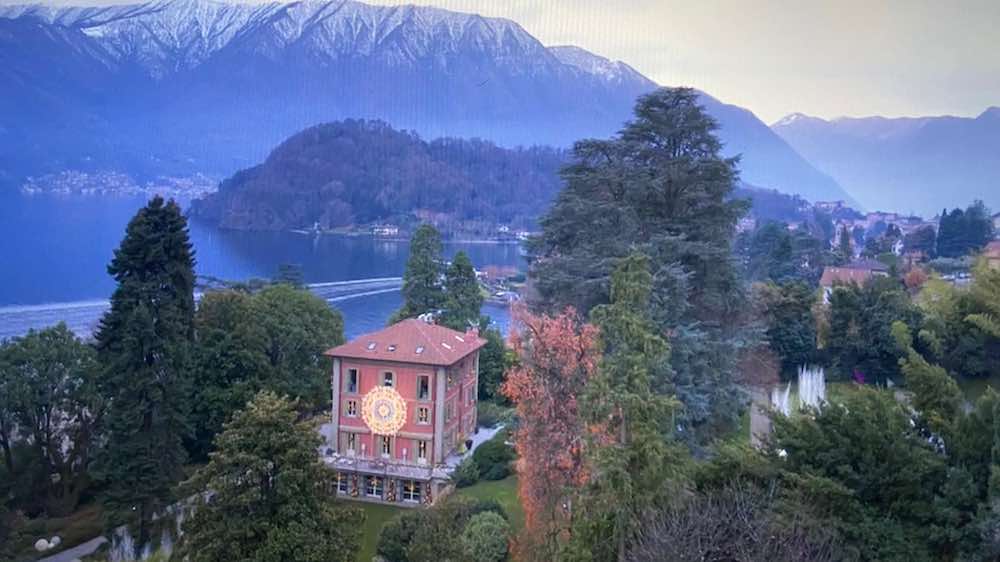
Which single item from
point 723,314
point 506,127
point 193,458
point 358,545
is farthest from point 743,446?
point 506,127

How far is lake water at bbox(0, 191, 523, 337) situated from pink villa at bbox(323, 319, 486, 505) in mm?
14390

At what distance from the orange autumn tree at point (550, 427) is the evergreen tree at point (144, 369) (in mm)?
5900

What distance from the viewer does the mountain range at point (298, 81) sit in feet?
260

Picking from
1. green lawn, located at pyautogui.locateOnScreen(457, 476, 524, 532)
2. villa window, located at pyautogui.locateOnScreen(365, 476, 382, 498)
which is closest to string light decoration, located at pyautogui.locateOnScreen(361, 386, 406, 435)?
villa window, located at pyautogui.locateOnScreen(365, 476, 382, 498)

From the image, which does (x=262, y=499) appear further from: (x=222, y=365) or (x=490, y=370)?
(x=490, y=370)

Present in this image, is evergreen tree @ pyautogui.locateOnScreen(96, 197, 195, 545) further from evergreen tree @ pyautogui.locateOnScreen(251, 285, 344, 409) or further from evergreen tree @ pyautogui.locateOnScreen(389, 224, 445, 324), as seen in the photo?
evergreen tree @ pyautogui.locateOnScreen(389, 224, 445, 324)

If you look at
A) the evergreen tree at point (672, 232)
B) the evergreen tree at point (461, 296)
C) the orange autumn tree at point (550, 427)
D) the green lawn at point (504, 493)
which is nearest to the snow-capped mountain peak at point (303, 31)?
the evergreen tree at point (461, 296)

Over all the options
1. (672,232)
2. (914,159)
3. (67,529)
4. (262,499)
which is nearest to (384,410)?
(67,529)

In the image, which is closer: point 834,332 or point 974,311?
point 974,311

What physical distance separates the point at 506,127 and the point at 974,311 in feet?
301

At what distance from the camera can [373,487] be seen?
13.8m

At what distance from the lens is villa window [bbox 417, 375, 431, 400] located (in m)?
13.7

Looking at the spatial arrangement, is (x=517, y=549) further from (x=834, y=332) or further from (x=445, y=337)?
(x=834, y=332)

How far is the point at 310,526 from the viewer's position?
6824 mm
